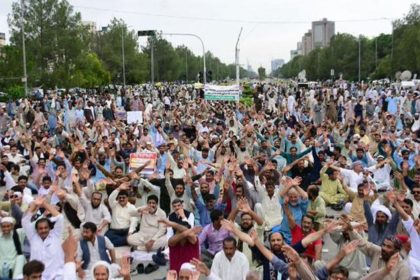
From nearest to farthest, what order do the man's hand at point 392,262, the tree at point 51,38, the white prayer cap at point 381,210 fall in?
the man's hand at point 392,262
the white prayer cap at point 381,210
the tree at point 51,38

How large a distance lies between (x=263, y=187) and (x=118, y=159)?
14.8 ft

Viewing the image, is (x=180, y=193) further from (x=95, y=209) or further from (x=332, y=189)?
(x=332, y=189)

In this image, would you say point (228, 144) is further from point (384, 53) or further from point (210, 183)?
point (384, 53)

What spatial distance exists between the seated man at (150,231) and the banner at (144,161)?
3.47m

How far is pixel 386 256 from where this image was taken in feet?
20.1

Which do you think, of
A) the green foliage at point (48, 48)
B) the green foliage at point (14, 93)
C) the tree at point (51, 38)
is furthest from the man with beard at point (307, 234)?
the tree at point (51, 38)

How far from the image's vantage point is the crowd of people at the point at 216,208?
21.2ft

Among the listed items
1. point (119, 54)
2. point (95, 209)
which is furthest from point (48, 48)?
point (95, 209)

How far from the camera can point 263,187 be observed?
387 inches

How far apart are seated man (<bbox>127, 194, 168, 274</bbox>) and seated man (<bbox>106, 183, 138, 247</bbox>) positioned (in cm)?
23

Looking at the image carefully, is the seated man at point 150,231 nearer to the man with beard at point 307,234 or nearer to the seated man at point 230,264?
the man with beard at point 307,234

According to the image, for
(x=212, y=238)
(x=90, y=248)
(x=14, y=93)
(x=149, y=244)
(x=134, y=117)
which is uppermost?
(x=14, y=93)

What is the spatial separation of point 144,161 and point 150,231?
13.1ft

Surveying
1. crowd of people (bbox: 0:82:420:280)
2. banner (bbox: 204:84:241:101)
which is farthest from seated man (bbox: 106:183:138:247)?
banner (bbox: 204:84:241:101)
